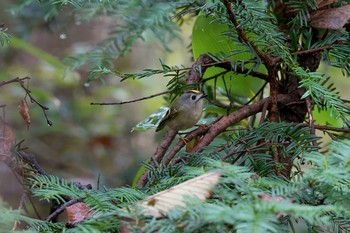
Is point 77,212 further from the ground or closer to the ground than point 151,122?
further from the ground

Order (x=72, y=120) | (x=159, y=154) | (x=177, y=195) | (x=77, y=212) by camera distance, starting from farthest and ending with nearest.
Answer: (x=72, y=120), (x=159, y=154), (x=77, y=212), (x=177, y=195)

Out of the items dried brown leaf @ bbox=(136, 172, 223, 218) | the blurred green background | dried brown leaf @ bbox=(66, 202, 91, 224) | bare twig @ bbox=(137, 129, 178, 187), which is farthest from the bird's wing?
the blurred green background

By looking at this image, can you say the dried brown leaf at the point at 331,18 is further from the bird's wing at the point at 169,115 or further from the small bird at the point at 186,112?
the bird's wing at the point at 169,115

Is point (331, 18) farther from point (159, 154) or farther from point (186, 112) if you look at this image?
point (186, 112)

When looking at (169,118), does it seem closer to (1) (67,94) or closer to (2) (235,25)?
(2) (235,25)

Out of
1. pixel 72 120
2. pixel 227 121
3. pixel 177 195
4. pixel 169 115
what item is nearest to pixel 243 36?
pixel 227 121

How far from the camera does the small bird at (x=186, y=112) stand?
6.05 ft

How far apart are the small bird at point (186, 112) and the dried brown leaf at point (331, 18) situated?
1.46ft

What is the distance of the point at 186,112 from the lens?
6.34 feet

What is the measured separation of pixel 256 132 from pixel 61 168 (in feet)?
8.81

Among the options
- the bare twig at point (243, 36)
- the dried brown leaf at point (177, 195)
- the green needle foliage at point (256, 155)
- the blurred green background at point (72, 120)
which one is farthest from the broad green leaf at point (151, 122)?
the blurred green background at point (72, 120)

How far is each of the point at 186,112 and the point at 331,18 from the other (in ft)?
2.13

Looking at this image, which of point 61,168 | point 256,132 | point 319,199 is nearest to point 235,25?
point 256,132

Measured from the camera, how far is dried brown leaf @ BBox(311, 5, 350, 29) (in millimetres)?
1414
